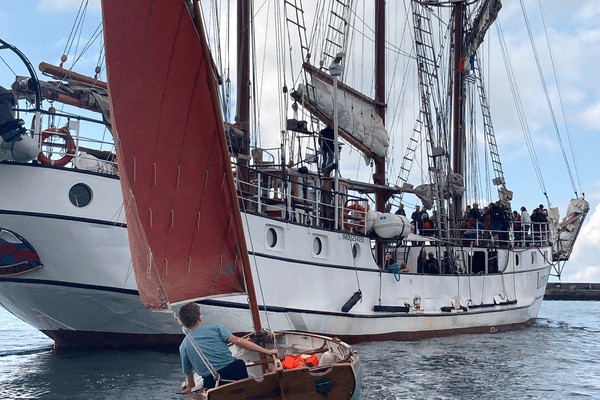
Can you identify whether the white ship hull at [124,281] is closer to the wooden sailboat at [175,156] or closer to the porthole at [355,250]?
the porthole at [355,250]

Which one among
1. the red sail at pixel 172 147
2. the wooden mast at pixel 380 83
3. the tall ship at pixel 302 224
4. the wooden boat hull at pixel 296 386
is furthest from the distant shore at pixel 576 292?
the wooden boat hull at pixel 296 386

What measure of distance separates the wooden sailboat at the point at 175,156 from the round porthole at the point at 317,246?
904cm

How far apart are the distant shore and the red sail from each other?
209ft

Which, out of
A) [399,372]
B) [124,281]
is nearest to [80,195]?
[124,281]

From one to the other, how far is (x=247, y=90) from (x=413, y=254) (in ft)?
30.2

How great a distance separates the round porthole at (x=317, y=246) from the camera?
1869 cm

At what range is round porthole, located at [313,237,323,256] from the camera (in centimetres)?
1869

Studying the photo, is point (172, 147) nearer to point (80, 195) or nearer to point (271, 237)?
point (80, 195)

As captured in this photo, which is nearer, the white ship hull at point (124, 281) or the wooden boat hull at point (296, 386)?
the wooden boat hull at point (296, 386)

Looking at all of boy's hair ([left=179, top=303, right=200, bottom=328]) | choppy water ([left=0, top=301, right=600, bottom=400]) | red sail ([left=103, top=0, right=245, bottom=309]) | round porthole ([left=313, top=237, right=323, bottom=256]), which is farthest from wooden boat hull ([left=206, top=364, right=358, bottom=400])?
round porthole ([left=313, top=237, right=323, bottom=256])

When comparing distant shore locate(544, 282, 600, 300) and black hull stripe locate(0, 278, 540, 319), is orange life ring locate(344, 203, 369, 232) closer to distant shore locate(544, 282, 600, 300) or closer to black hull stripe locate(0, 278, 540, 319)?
black hull stripe locate(0, 278, 540, 319)

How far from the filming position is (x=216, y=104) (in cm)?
927

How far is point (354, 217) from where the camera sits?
2092 centimetres

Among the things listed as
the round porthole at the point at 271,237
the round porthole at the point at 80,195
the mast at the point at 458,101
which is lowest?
the round porthole at the point at 271,237
